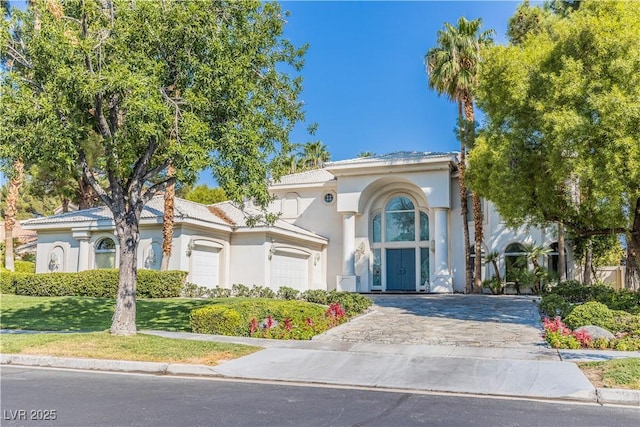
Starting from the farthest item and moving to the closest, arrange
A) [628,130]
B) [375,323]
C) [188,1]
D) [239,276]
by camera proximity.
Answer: [239,276] → [375,323] → [628,130] → [188,1]

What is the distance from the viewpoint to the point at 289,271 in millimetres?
27562

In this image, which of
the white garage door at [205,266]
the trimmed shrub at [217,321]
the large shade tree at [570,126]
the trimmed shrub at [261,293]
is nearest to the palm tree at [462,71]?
the large shade tree at [570,126]

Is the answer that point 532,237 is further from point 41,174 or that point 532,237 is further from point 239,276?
point 41,174

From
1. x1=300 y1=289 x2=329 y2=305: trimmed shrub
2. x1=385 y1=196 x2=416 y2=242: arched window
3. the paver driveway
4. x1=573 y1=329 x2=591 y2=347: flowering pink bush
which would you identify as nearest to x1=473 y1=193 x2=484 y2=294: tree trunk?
x1=385 y1=196 x2=416 y2=242: arched window

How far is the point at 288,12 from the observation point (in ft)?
44.5

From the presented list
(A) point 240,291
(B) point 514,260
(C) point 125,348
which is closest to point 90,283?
(A) point 240,291

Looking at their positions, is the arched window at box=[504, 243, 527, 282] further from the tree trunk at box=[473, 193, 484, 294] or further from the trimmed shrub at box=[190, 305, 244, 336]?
the trimmed shrub at box=[190, 305, 244, 336]

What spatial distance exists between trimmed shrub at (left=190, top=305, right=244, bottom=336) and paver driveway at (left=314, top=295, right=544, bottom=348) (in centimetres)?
221

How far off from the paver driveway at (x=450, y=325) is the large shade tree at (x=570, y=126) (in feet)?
10.5

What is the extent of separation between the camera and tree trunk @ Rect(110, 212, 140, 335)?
41.6ft

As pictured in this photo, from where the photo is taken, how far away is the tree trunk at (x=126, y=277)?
41.6 feet

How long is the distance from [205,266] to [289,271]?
4.64 meters

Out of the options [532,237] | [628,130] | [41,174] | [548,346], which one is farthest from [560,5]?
[41,174]

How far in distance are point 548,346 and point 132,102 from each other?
32.7 feet
